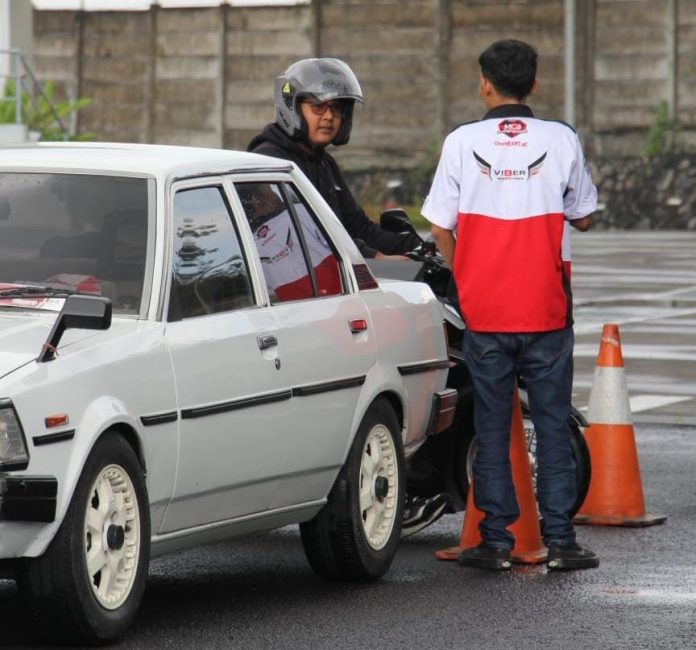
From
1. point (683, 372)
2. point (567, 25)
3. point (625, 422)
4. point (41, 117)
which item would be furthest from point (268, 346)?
point (567, 25)

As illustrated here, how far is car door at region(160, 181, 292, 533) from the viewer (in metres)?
6.85

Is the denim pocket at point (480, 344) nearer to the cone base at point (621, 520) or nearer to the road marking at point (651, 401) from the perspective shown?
the cone base at point (621, 520)

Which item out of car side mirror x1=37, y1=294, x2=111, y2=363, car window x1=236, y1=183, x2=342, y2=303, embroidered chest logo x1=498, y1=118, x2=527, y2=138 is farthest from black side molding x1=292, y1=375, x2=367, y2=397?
car side mirror x1=37, y1=294, x2=111, y2=363

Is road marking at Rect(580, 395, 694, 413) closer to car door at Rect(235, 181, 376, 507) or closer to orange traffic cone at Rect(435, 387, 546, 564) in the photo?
orange traffic cone at Rect(435, 387, 546, 564)

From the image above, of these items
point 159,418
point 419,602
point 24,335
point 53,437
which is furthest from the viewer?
point 419,602

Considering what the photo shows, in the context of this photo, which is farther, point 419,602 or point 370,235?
point 370,235

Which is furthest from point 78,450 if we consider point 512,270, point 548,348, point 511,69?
point 511,69

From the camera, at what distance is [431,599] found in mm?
7594

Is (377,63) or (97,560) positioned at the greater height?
(377,63)

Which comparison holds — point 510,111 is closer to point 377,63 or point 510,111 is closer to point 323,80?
point 323,80

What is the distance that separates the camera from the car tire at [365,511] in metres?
7.81

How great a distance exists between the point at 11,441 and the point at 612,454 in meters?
4.08

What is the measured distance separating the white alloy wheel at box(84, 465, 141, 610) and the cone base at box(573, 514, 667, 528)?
3405 millimetres

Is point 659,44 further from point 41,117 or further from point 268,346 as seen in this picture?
point 268,346
